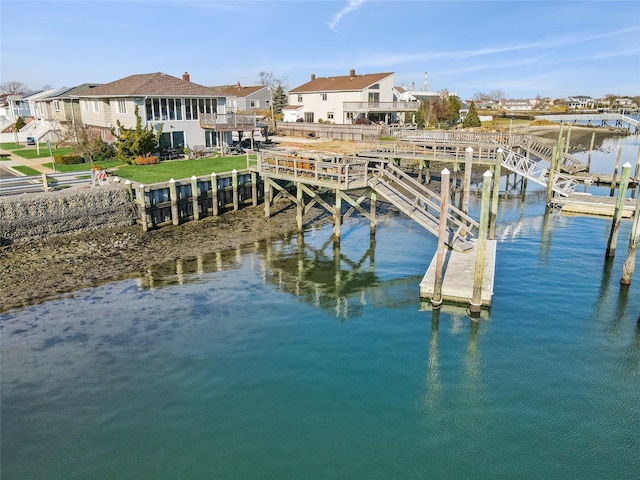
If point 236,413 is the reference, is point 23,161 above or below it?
above

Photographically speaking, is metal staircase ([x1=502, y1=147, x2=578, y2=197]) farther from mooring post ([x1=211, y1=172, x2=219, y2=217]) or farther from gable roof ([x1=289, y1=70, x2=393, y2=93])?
gable roof ([x1=289, y1=70, x2=393, y2=93])

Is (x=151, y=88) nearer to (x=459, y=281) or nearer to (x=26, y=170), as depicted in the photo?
(x=26, y=170)

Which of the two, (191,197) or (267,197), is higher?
(191,197)

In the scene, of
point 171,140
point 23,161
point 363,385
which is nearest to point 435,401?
point 363,385

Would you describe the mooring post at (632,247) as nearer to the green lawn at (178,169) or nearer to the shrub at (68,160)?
the green lawn at (178,169)

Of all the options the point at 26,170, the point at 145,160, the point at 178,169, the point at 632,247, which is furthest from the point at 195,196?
the point at 632,247

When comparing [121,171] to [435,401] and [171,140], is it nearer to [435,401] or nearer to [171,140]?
[171,140]

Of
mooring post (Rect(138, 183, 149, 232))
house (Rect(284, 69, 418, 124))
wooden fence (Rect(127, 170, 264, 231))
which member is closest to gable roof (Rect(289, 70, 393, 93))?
house (Rect(284, 69, 418, 124))
